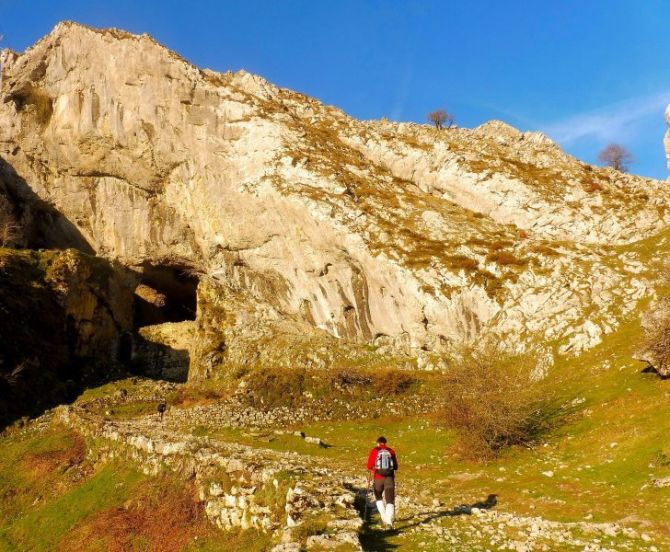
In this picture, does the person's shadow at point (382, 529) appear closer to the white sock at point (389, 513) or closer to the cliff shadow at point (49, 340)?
the white sock at point (389, 513)

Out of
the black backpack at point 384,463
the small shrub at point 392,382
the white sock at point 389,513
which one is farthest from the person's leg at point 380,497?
the small shrub at point 392,382

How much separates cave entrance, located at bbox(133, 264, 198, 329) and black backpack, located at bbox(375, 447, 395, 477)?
70.4 meters

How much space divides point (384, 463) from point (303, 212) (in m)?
51.1

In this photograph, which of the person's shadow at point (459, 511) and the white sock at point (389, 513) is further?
the person's shadow at point (459, 511)

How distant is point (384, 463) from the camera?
18031 millimetres

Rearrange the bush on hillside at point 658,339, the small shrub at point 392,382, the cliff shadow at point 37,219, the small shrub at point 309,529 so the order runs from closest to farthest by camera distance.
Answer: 1. the small shrub at point 309,529
2. the bush on hillside at point 658,339
3. the small shrub at point 392,382
4. the cliff shadow at point 37,219

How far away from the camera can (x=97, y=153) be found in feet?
274

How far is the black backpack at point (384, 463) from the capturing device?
58.6 feet

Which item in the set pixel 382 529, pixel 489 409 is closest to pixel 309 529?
pixel 382 529

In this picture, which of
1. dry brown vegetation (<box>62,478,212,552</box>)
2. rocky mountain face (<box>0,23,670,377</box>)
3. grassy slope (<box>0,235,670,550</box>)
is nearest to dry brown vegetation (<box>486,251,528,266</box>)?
rocky mountain face (<box>0,23,670,377</box>)

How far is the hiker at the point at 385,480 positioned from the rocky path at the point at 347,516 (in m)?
0.61

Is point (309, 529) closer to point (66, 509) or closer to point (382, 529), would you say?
point (382, 529)

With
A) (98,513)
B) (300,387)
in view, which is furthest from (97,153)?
(98,513)

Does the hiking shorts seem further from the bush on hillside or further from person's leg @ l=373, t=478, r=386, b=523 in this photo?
the bush on hillside
